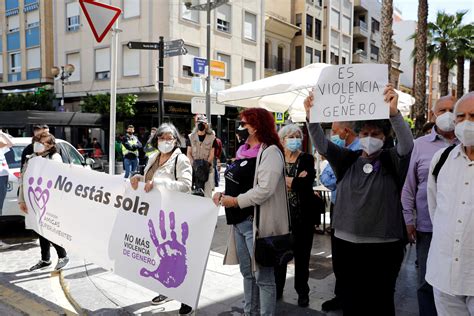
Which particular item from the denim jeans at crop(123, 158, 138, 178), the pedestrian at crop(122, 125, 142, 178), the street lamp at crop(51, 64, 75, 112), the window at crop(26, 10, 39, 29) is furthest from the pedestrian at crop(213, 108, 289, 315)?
the window at crop(26, 10, 39, 29)

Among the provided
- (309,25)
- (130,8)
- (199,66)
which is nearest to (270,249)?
(199,66)

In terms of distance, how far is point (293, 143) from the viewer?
4.08m

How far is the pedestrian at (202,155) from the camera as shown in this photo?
21.8 feet

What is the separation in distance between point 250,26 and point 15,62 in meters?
16.5

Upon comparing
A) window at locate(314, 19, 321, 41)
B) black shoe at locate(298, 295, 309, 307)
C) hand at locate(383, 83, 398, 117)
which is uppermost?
window at locate(314, 19, 321, 41)

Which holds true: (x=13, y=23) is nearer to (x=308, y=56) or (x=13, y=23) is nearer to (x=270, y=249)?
(x=308, y=56)

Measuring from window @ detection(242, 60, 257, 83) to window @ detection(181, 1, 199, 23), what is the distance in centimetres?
458

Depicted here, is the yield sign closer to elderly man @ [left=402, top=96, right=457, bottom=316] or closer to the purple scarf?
the purple scarf

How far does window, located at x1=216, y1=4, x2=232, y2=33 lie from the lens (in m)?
24.7

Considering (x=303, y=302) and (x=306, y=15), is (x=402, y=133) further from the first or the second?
(x=306, y=15)

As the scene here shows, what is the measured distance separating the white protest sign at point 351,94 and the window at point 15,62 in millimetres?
30252

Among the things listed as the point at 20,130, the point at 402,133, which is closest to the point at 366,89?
the point at 402,133

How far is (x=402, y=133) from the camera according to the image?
2812mm

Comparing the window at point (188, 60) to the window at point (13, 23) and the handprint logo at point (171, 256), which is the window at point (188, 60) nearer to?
the window at point (13, 23)
